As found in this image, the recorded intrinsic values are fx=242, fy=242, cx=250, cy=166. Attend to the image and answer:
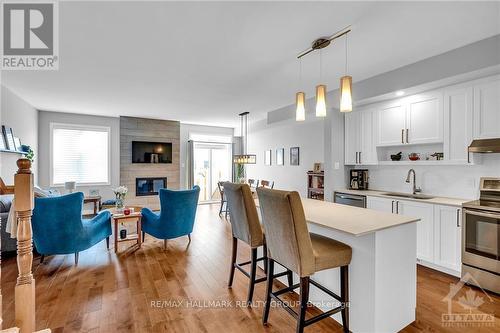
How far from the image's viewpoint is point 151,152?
7094mm

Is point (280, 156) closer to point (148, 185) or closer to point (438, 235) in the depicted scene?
point (148, 185)

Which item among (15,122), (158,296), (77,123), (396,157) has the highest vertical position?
(77,123)

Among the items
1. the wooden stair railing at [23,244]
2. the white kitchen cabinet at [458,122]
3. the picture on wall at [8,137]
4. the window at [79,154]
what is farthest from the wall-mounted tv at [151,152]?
the white kitchen cabinet at [458,122]

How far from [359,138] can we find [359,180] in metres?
0.75

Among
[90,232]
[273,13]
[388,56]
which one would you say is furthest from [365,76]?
[90,232]

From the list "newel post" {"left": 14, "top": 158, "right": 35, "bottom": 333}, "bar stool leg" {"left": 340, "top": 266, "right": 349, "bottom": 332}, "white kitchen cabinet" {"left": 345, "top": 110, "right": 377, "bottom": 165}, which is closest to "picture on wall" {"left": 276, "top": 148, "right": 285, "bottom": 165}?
"white kitchen cabinet" {"left": 345, "top": 110, "right": 377, "bottom": 165}

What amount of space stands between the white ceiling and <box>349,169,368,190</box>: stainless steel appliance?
1628mm

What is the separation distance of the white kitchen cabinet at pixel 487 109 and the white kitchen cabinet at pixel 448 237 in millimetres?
921

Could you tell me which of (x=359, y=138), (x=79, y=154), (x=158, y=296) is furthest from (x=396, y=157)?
(x=79, y=154)

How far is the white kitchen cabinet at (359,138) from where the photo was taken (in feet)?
13.0

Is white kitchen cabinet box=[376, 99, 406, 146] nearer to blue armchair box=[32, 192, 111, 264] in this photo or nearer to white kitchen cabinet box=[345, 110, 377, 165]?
white kitchen cabinet box=[345, 110, 377, 165]

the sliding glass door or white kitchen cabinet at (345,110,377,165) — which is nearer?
white kitchen cabinet at (345,110,377,165)

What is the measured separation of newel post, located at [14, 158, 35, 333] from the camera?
1461mm

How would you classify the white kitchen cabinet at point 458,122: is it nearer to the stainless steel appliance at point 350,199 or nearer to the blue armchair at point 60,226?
the stainless steel appliance at point 350,199
